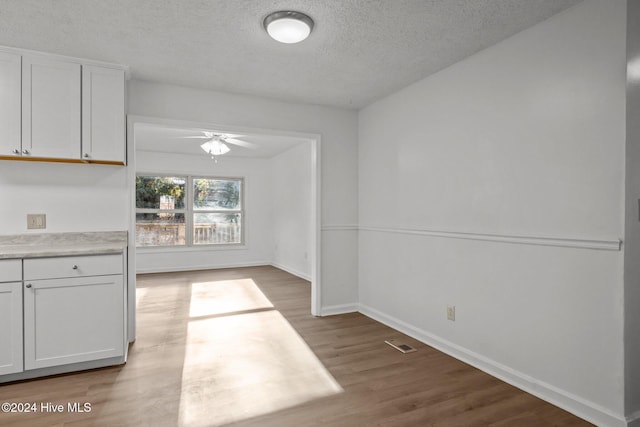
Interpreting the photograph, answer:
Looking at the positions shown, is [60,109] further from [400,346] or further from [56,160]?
[400,346]

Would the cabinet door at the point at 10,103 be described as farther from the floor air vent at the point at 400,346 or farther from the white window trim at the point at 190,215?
the white window trim at the point at 190,215

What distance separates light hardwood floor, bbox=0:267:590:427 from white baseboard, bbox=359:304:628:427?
0.22 ft

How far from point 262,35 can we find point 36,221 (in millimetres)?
2475

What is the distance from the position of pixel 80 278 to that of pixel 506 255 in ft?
10.6

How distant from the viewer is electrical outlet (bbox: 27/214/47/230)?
2928 millimetres

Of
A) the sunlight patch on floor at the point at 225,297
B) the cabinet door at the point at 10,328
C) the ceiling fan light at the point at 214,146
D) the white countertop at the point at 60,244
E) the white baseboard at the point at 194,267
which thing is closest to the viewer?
the cabinet door at the point at 10,328

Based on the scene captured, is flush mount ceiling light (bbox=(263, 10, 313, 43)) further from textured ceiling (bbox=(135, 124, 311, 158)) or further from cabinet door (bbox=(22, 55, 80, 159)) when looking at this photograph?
textured ceiling (bbox=(135, 124, 311, 158))

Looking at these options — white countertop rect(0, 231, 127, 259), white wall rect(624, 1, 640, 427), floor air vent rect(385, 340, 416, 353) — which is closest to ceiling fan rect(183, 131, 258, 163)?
white countertop rect(0, 231, 127, 259)

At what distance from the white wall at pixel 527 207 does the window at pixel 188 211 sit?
491 centimetres

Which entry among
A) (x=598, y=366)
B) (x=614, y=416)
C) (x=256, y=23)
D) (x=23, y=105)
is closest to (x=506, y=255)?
(x=598, y=366)

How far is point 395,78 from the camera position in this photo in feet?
10.9

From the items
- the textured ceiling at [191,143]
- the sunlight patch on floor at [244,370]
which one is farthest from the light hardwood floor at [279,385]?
the textured ceiling at [191,143]

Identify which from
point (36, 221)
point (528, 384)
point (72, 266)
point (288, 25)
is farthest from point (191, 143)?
point (528, 384)

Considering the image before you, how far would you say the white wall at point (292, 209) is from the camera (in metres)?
6.23
